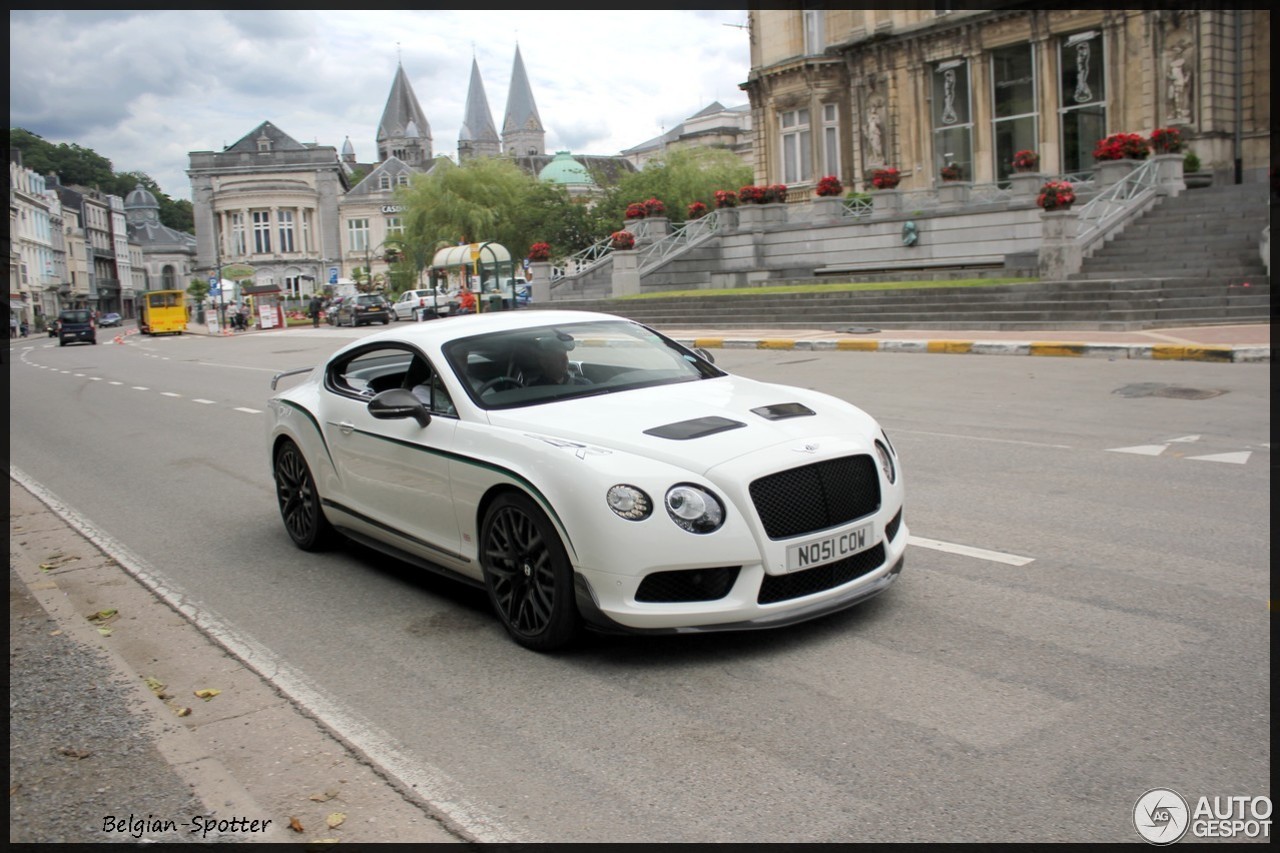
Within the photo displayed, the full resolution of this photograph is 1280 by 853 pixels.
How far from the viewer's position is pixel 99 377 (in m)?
28.1

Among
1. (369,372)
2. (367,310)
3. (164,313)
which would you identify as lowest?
(369,372)

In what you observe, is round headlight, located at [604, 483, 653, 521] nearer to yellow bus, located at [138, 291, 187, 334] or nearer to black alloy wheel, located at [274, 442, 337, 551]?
black alloy wheel, located at [274, 442, 337, 551]

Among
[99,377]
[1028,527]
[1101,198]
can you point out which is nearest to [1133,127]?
[1101,198]

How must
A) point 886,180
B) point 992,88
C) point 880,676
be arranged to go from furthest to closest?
point 992,88
point 886,180
point 880,676

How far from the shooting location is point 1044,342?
61.9ft

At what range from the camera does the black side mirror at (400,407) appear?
6.00 m

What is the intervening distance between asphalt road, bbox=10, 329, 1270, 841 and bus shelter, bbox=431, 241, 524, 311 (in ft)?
131

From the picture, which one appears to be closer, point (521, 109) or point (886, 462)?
point (886, 462)

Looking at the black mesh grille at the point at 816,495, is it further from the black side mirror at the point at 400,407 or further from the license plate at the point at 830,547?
the black side mirror at the point at 400,407

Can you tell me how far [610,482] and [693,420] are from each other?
2.36ft

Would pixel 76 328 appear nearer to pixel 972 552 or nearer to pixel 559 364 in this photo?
pixel 559 364

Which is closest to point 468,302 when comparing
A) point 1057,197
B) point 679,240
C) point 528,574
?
point 679,240

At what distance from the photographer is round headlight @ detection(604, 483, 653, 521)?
4.82m

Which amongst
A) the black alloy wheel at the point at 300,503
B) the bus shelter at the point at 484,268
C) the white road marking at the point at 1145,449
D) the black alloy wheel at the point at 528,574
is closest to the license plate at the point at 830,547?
the black alloy wheel at the point at 528,574
